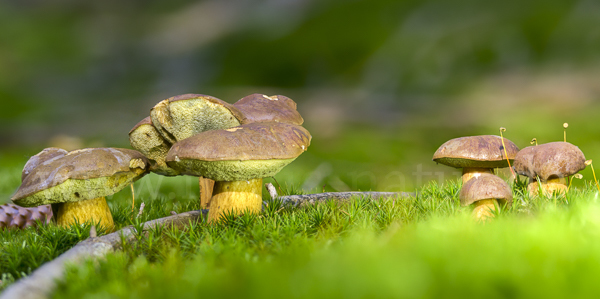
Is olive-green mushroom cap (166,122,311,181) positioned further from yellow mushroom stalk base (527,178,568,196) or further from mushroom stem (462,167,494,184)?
yellow mushroom stalk base (527,178,568,196)

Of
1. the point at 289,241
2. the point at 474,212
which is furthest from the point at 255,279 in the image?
the point at 474,212

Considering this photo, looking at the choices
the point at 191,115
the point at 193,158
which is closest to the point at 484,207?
the point at 193,158

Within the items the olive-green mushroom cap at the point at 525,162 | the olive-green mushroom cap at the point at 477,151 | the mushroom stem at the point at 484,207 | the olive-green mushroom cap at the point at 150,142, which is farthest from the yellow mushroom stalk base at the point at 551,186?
the olive-green mushroom cap at the point at 150,142

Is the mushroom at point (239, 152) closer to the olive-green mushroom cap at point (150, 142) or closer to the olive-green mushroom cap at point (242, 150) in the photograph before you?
the olive-green mushroom cap at point (242, 150)

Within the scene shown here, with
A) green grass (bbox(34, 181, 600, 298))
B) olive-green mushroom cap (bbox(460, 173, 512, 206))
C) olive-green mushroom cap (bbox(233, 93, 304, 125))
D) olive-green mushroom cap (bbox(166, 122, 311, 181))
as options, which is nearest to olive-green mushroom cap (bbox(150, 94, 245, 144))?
olive-green mushroom cap (bbox(233, 93, 304, 125))

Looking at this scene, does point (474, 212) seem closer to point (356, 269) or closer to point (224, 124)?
point (356, 269)
